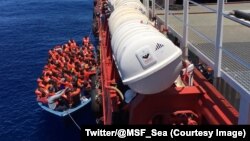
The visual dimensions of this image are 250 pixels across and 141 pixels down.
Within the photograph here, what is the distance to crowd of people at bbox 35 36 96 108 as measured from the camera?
16688 millimetres

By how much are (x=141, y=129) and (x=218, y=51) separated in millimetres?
1745

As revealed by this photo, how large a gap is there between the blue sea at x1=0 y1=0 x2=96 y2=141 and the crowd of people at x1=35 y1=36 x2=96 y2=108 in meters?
0.94

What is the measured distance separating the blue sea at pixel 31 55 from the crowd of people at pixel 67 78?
942mm

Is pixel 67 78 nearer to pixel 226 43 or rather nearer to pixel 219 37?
pixel 226 43

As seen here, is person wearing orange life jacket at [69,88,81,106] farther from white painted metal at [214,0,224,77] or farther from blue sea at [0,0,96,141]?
white painted metal at [214,0,224,77]

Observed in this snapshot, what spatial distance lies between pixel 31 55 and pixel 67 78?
1169cm

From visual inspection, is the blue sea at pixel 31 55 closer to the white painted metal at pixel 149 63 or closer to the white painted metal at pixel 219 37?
the white painted metal at pixel 149 63

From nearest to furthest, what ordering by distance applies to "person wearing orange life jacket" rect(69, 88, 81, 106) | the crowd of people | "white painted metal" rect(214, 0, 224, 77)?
1. "white painted metal" rect(214, 0, 224, 77)
2. "person wearing orange life jacket" rect(69, 88, 81, 106)
3. the crowd of people

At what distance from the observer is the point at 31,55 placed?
28328 mm

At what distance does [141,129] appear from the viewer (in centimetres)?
504

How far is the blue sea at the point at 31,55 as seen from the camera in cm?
1672

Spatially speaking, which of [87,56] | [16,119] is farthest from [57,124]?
[87,56]

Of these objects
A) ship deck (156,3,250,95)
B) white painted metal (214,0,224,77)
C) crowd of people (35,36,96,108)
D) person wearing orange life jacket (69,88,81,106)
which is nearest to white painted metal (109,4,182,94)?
white painted metal (214,0,224,77)

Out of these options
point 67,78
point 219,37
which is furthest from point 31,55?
point 219,37
